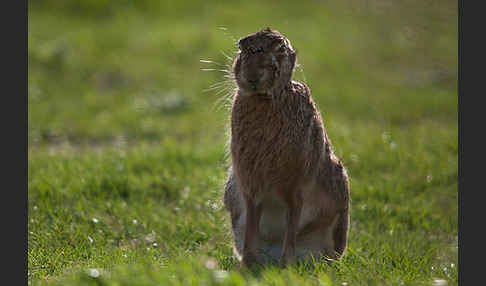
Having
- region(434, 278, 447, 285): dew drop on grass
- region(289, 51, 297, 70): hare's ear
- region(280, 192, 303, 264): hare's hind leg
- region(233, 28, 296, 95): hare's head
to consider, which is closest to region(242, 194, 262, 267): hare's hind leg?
region(280, 192, 303, 264): hare's hind leg

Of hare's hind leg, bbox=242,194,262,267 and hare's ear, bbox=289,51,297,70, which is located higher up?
hare's ear, bbox=289,51,297,70

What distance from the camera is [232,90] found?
4301 millimetres

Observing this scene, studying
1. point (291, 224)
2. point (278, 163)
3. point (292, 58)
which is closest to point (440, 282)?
point (291, 224)

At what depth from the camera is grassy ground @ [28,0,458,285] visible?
4641mm

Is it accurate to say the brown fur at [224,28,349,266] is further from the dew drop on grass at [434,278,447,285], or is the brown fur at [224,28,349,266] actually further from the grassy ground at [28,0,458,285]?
the dew drop on grass at [434,278,447,285]

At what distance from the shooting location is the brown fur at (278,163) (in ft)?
12.2

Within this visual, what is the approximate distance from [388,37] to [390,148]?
Answer: 736cm

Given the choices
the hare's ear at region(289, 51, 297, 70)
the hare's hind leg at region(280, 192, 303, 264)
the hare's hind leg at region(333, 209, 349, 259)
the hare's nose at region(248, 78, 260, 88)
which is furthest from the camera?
the hare's hind leg at region(333, 209, 349, 259)

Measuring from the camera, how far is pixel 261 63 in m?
3.63

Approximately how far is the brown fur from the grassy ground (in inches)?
11.9

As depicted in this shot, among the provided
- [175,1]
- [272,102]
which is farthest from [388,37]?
[272,102]

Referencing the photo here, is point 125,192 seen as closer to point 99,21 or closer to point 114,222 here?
point 114,222

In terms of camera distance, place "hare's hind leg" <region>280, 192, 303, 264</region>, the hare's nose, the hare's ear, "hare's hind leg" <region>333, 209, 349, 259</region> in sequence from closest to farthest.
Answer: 1. the hare's nose
2. the hare's ear
3. "hare's hind leg" <region>280, 192, 303, 264</region>
4. "hare's hind leg" <region>333, 209, 349, 259</region>

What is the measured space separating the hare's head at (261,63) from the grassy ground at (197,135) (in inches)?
17.9
